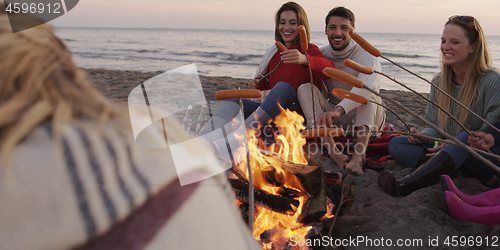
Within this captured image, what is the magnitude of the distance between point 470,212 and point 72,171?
2059 millimetres

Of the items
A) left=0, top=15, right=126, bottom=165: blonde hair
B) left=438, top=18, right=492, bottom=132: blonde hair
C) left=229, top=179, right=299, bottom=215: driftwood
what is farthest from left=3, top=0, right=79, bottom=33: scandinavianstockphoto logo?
left=438, top=18, right=492, bottom=132: blonde hair

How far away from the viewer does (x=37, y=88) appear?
0.50m

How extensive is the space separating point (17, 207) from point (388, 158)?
2.96m

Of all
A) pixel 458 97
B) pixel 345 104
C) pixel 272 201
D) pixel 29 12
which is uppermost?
pixel 29 12

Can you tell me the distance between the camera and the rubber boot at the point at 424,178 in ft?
6.99

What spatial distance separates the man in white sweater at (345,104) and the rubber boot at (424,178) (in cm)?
39

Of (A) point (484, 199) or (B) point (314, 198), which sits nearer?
(B) point (314, 198)

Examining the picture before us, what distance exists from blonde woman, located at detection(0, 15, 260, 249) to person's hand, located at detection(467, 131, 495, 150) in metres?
2.13

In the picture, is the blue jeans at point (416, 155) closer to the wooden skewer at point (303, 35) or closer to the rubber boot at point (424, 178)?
the rubber boot at point (424, 178)

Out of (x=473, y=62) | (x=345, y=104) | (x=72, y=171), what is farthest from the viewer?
(x=345, y=104)

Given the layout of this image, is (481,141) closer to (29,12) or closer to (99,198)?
(99,198)

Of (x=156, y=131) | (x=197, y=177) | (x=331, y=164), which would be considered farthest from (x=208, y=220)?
(x=331, y=164)

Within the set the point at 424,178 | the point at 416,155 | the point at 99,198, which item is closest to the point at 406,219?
the point at 424,178

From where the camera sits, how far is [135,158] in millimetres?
543
